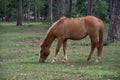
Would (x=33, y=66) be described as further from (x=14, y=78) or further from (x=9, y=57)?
(x=9, y=57)

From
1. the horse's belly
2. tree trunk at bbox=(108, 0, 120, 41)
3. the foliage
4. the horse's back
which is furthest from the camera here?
the foliage

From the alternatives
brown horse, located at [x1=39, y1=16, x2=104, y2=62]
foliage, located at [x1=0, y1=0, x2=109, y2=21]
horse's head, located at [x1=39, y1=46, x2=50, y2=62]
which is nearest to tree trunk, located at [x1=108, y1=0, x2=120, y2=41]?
brown horse, located at [x1=39, y1=16, x2=104, y2=62]

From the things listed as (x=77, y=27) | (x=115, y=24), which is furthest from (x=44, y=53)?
(x=115, y=24)

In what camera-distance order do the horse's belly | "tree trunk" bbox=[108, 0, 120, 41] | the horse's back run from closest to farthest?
the horse's back, the horse's belly, "tree trunk" bbox=[108, 0, 120, 41]

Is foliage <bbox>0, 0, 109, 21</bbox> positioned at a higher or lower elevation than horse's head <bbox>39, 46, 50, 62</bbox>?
lower

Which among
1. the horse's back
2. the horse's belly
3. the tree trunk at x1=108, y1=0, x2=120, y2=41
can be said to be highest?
the horse's back

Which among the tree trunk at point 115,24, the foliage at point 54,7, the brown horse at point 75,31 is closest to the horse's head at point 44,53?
the brown horse at point 75,31

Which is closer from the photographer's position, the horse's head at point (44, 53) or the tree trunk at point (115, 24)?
the horse's head at point (44, 53)

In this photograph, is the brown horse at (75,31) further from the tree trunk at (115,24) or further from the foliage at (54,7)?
the foliage at (54,7)

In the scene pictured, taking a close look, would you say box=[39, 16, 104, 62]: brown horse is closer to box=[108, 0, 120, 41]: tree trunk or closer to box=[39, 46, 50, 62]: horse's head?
box=[39, 46, 50, 62]: horse's head

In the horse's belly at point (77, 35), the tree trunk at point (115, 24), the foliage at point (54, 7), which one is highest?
the horse's belly at point (77, 35)

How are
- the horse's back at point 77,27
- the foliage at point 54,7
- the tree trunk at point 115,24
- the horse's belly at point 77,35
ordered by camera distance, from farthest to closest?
the foliage at point 54,7, the tree trunk at point 115,24, the horse's belly at point 77,35, the horse's back at point 77,27

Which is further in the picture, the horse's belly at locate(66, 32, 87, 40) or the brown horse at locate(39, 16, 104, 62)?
the horse's belly at locate(66, 32, 87, 40)

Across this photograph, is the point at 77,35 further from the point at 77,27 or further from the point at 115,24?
the point at 115,24
